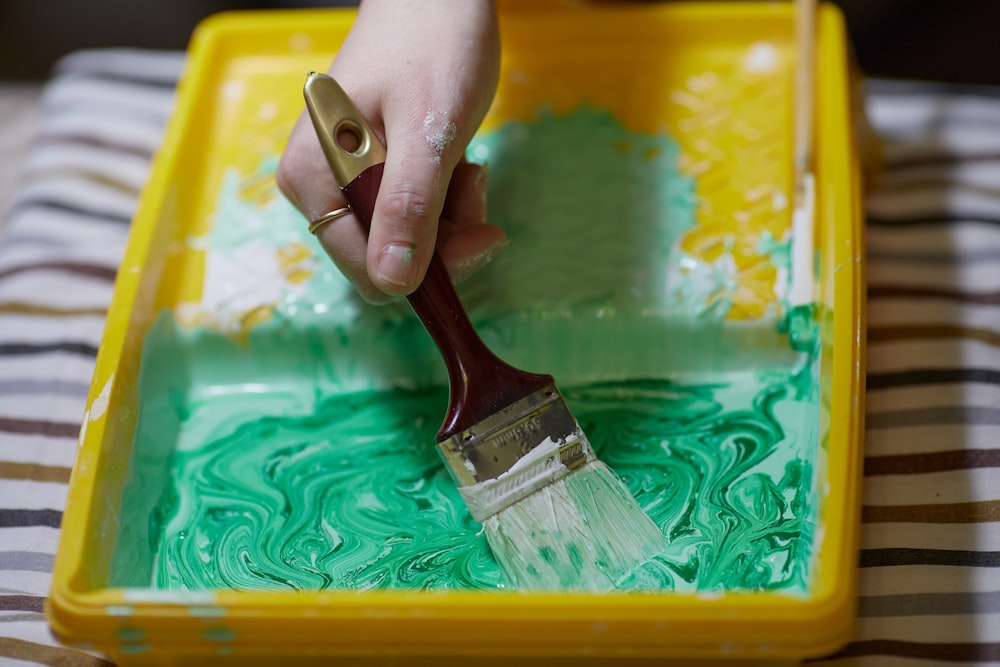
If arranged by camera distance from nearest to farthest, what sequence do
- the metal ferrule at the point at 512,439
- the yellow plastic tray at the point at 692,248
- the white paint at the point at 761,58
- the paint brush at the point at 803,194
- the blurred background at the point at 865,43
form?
the yellow plastic tray at the point at 692,248
the metal ferrule at the point at 512,439
the paint brush at the point at 803,194
the white paint at the point at 761,58
the blurred background at the point at 865,43

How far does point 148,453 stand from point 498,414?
0.32 metres

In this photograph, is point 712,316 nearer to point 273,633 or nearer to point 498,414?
point 498,414

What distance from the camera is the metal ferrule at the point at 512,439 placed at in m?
0.83

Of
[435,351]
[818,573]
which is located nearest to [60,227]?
[435,351]

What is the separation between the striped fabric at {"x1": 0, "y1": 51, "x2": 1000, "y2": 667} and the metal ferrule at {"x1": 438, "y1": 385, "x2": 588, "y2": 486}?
285 mm

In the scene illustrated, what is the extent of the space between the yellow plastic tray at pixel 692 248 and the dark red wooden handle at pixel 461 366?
157 mm

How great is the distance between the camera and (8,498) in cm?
102

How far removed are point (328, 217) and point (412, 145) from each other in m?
0.09

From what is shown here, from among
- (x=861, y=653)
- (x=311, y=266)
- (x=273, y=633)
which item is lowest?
(x=861, y=653)

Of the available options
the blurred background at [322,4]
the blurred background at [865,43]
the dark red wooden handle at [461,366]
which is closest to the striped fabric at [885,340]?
the blurred background at [865,43]

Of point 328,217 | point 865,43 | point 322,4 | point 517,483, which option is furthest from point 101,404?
point 865,43

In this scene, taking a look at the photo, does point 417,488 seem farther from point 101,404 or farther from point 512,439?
point 101,404

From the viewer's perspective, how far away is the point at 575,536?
0.82 meters

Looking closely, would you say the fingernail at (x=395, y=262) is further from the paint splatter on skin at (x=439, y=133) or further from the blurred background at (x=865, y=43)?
the blurred background at (x=865, y=43)
